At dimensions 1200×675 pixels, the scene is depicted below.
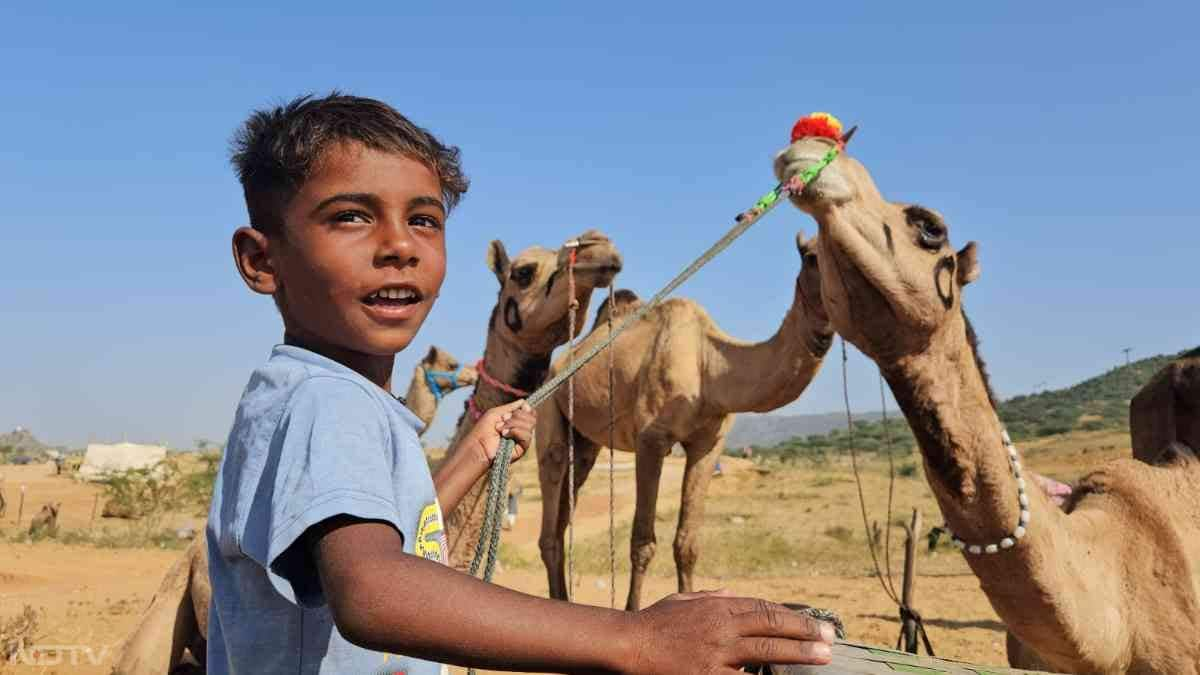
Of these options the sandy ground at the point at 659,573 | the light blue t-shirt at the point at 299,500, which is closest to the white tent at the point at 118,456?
the sandy ground at the point at 659,573

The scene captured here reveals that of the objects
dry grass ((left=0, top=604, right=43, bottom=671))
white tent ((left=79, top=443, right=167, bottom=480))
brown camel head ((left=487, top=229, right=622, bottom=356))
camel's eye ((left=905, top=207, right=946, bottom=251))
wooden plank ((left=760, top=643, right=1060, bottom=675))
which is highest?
white tent ((left=79, top=443, right=167, bottom=480))

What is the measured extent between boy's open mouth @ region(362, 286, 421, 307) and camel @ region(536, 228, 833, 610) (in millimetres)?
5359

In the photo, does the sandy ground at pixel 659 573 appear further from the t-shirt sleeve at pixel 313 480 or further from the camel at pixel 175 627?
the t-shirt sleeve at pixel 313 480

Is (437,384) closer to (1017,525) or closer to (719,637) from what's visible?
(1017,525)

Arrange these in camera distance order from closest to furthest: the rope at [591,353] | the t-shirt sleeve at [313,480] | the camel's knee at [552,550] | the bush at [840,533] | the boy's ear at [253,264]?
the t-shirt sleeve at [313,480]
the boy's ear at [253,264]
the rope at [591,353]
the camel's knee at [552,550]
the bush at [840,533]

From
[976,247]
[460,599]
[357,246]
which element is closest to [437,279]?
[357,246]

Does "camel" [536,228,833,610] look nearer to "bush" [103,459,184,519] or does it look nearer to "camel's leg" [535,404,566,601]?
"camel's leg" [535,404,566,601]

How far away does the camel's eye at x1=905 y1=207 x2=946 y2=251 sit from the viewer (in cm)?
332

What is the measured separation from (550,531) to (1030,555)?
6041mm

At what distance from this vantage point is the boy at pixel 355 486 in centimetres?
107

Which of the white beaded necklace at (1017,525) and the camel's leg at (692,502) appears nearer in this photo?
the white beaded necklace at (1017,525)

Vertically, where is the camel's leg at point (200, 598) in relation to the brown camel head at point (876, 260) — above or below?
below

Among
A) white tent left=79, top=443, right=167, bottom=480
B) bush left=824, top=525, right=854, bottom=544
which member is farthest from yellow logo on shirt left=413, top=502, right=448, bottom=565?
white tent left=79, top=443, right=167, bottom=480

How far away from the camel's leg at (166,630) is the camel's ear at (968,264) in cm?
318
